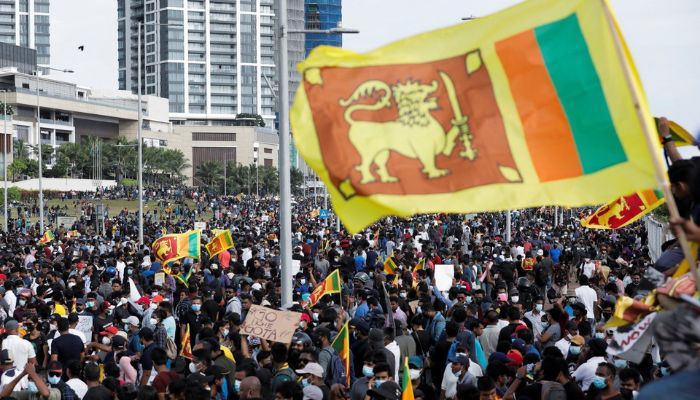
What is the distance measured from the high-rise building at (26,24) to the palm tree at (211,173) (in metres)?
43.5

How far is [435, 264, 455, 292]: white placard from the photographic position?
16469 millimetres

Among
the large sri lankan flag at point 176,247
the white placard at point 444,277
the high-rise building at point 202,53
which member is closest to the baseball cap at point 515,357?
the white placard at point 444,277

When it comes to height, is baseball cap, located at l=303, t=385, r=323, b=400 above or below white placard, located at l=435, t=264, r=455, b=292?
below

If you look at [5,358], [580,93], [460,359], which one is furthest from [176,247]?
[580,93]

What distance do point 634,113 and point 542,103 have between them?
1.83 feet

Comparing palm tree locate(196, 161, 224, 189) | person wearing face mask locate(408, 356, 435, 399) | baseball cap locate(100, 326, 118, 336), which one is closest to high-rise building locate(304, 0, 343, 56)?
palm tree locate(196, 161, 224, 189)

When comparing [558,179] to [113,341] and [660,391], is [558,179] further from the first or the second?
[113,341]

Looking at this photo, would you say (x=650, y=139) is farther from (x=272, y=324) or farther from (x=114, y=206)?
(x=114, y=206)

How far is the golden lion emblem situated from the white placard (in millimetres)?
10819

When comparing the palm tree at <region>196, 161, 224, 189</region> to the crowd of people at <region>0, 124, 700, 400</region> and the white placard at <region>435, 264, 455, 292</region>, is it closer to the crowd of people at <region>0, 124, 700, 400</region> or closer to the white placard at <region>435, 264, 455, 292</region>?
the crowd of people at <region>0, 124, 700, 400</region>

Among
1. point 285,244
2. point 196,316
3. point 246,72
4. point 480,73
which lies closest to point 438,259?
point 285,244

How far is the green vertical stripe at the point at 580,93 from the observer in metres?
4.95

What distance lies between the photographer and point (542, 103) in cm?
526

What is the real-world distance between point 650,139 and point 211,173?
117 metres
